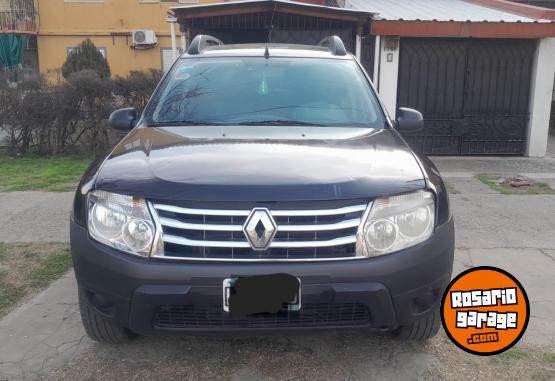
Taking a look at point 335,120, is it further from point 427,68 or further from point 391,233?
point 427,68

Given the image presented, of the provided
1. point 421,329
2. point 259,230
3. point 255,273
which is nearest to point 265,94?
point 259,230

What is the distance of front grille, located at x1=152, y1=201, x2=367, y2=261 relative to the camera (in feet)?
8.36

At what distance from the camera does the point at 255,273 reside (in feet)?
8.21

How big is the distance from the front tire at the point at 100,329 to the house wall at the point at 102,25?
19453 millimetres

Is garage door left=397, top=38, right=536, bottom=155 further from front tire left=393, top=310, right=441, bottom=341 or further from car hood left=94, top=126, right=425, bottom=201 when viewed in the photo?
front tire left=393, top=310, right=441, bottom=341

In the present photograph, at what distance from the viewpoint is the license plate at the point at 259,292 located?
2496mm

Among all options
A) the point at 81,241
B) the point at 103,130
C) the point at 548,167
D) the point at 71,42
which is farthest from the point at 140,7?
the point at 81,241

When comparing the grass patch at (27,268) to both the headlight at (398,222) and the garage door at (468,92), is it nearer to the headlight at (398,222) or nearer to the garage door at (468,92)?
the headlight at (398,222)

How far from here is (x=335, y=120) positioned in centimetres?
373

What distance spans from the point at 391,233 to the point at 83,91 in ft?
26.5

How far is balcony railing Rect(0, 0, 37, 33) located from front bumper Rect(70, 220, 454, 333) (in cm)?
2037

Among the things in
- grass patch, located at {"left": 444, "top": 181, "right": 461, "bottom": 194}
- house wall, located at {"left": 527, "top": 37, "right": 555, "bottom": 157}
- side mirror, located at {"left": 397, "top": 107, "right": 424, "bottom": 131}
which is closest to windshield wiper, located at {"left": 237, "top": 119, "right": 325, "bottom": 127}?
side mirror, located at {"left": 397, "top": 107, "right": 424, "bottom": 131}

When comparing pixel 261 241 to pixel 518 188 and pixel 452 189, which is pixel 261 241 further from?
pixel 518 188

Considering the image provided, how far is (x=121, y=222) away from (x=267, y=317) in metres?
0.83
